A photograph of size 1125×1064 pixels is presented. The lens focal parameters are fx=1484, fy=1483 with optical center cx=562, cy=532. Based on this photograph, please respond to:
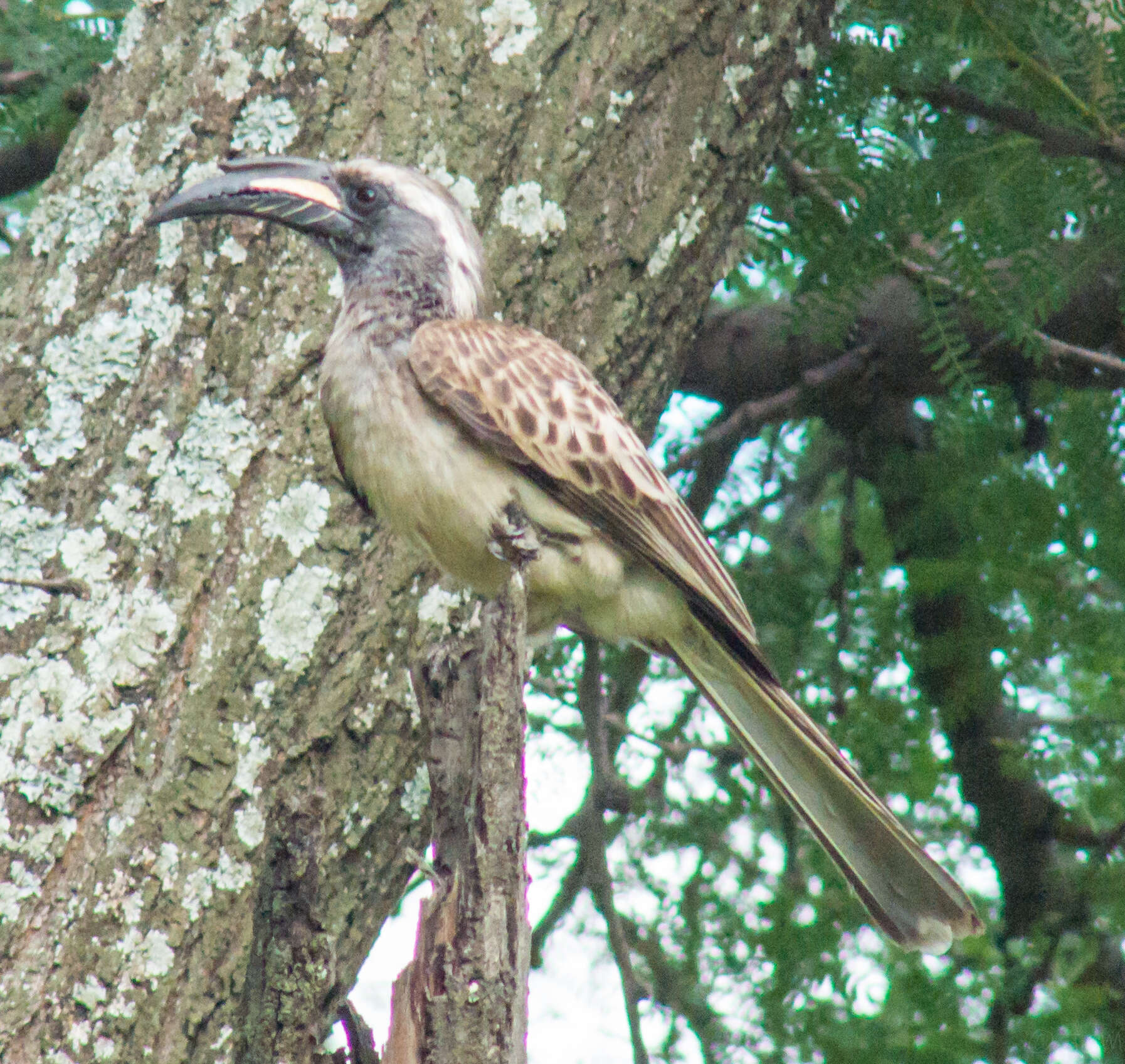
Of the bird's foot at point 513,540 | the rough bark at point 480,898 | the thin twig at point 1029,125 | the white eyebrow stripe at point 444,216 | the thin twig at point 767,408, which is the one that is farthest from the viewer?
the thin twig at point 767,408

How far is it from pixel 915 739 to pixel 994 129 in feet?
6.18

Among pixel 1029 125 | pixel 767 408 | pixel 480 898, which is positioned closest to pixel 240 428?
pixel 480 898

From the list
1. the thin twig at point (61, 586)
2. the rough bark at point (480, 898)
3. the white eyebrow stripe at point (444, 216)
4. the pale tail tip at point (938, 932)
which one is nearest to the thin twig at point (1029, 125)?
the white eyebrow stripe at point (444, 216)

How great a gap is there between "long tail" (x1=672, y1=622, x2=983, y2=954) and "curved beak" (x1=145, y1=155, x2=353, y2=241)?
1.29 meters

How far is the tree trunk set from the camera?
9.71 ft

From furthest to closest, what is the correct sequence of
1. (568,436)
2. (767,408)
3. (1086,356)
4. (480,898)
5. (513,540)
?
(767,408), (1086,356), (568,436), (513,540), (480,898)

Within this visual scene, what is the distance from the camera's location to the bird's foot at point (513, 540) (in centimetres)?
309

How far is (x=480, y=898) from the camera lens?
7.68ft

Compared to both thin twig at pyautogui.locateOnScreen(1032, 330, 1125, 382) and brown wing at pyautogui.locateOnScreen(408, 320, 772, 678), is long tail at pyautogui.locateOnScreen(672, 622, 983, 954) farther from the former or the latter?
thin twig at pyautogui.locateOnScreen(1032, 330, 1125, 382)

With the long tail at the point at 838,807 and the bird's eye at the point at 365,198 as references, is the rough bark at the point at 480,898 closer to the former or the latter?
the long tail at the point at 838,807

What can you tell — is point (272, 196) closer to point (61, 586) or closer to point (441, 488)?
point (441, 488)

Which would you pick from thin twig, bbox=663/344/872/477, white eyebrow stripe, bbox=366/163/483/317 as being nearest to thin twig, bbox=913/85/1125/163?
thin twig, bbox=663/344/872/477

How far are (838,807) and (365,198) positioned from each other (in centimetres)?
178

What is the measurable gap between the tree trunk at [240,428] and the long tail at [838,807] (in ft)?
2.35
